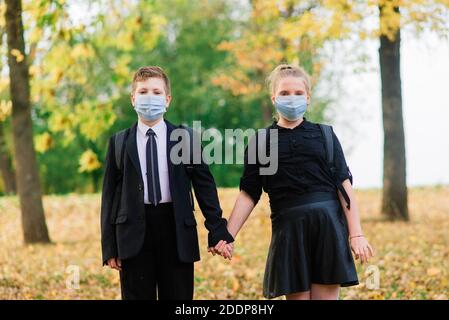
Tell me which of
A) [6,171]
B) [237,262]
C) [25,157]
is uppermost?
[25,157]

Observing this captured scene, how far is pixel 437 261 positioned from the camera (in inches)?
367

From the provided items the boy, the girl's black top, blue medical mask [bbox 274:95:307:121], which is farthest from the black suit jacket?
blue medical mask [bbox 274:95:307:121]

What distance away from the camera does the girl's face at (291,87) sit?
443 cm

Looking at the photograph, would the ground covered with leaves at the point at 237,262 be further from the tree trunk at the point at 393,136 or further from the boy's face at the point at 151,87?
the boy's face at the point at 151,87

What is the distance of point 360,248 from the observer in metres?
4.30

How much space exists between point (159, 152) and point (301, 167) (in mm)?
946

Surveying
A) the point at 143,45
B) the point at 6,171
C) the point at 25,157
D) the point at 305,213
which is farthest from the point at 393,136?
the point at 6,171

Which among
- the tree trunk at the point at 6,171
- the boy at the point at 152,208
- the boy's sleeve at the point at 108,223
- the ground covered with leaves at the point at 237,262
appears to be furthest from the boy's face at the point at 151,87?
the tree trunk at the point at 6,171

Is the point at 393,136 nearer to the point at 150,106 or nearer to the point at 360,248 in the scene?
the point at 360,248

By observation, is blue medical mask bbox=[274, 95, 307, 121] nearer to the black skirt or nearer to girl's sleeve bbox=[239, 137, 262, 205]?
girl's sleeve bbox=[239, 137, 262, 205]

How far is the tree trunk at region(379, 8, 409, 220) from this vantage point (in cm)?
1283

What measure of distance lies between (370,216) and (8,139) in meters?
17.5

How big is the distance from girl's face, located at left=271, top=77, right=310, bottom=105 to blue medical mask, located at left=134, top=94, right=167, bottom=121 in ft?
2.60
